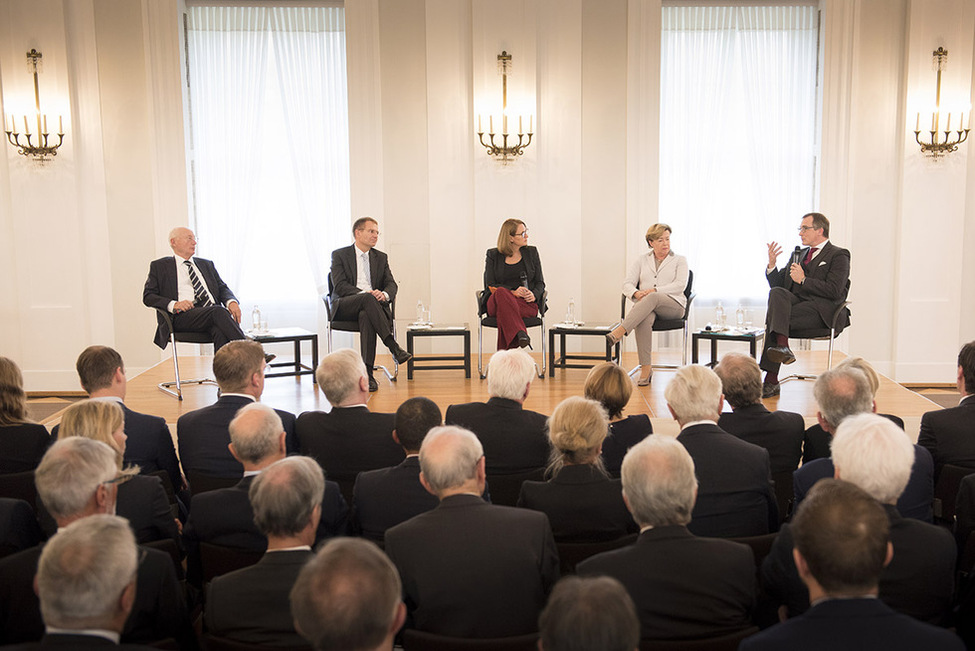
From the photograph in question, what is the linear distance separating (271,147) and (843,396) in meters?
6.86

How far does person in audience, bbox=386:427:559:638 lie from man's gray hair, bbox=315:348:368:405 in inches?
52.8

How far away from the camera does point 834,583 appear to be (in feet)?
6.12

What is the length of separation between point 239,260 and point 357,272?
2.16m

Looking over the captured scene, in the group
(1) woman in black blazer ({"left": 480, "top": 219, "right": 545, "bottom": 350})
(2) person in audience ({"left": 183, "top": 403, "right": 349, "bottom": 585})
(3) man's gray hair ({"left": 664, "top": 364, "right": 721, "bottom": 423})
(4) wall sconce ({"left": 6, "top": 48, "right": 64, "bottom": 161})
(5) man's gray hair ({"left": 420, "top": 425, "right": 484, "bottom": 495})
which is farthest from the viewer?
(4) wall sconce ({"left": 6, "top": 48, "right": 64, "bottom": 161})

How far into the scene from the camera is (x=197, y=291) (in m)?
6.84

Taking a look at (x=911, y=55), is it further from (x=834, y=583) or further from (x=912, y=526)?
(x=834, y=583)

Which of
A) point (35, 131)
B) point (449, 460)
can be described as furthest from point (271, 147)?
point (449, 460)

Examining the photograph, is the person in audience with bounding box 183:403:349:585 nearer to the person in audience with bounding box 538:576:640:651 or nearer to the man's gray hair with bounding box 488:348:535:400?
the man's gray hair with bounding box 488:348:535:400

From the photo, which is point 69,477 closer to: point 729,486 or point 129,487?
point 129,487

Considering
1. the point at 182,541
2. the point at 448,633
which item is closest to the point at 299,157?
A: the point at 182,541

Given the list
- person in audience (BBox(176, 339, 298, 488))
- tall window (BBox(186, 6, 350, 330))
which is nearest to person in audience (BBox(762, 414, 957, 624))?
person in audience (BBox(176, 339, 298, 488))

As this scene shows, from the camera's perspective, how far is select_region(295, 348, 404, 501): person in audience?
3688 mm

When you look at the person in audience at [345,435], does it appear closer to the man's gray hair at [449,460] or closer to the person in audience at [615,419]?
the person in audience at [615,419]

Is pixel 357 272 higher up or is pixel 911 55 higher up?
pixel 911 55
